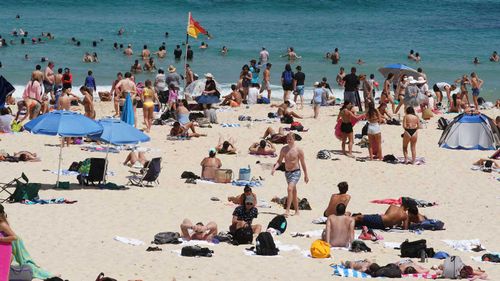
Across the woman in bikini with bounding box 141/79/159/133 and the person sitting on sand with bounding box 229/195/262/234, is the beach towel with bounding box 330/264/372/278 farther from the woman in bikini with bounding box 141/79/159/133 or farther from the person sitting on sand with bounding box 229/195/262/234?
the woman in bikini with bounding box 141/79/159/133

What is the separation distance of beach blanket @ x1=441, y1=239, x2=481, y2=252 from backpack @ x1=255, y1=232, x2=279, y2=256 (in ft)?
7.81

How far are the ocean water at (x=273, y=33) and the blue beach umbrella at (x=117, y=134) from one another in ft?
57.8

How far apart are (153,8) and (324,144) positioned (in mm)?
43798

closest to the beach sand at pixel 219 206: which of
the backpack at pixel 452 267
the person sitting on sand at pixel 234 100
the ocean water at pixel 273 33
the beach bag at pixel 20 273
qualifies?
the backpack at pixel 452 267

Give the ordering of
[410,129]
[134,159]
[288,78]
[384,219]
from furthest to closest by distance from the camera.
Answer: [288,78]
[410,129]
[134,159]
[384,219]

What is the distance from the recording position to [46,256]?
39.5 ft

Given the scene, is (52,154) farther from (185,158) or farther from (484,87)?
(484,87)

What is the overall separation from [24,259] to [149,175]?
593 centimetres

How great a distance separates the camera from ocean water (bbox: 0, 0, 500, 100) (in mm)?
39969

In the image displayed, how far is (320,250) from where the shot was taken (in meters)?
12.5

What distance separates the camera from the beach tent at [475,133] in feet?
67.8

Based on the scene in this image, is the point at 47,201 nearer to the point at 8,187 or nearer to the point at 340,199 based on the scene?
the point at 8,187

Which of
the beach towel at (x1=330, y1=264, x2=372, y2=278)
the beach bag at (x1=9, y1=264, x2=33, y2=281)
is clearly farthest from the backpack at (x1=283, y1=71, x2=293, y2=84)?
the beach bag at (x1=9, y1=264, x2=33, y2=281)

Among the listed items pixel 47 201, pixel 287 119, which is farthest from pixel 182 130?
pixel 47 201
